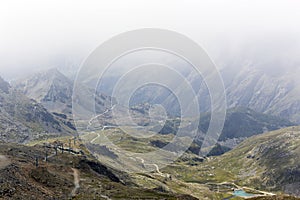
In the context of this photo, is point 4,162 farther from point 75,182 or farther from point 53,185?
point 53,185

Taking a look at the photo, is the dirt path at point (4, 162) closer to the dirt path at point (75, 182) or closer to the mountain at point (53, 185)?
the mountain at point (53, 185)

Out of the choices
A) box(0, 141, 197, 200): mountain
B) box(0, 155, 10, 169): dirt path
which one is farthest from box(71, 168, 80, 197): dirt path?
box(0, 155, 10, 169): dirt path

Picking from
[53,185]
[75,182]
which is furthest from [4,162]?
[53,185]

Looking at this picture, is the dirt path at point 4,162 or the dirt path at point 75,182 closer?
the dirt path at point 75,182

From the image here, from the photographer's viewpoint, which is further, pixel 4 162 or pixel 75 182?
pixel 4 162

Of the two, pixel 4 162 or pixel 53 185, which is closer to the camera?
pixel 53 185

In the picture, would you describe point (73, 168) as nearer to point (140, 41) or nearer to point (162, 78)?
point (162, 78)

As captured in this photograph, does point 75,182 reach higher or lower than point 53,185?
lower

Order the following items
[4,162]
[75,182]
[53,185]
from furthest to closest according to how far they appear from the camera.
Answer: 1. [4,162]
2. [75,182]
3. [53,185]

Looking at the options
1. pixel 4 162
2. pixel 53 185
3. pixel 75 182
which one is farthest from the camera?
pixel 4 162

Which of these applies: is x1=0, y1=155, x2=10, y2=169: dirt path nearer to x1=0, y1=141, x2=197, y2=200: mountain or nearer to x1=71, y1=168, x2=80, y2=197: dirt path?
x1=0, y1=141, x2=197, y2=200: mountain

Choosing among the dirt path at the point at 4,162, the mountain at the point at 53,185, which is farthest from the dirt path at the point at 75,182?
the dirt path at the point at 4,162

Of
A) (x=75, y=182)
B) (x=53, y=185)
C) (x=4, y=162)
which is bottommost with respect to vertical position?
(x=75, y=182)

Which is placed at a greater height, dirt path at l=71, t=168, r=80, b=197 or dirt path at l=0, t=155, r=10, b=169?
dirt path at l=0, t=155, r=10, b=169
